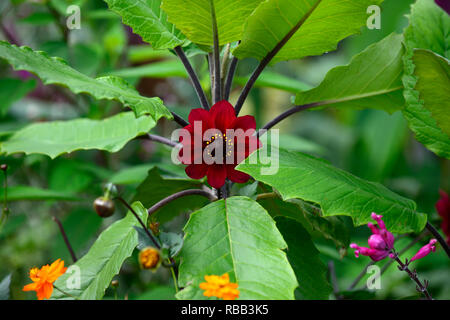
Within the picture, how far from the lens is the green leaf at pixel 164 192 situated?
0.65 metres

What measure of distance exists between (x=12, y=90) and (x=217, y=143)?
2.44 feet

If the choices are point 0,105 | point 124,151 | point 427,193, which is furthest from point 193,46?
point 427,193

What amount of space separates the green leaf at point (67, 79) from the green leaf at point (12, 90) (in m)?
0.62

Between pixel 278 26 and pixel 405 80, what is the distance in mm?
178

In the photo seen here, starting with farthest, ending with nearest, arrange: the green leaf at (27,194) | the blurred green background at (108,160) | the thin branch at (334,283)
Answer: the blurred green background at (108,160)
the green leaf at (27,194)
the thin branch at (334,283)

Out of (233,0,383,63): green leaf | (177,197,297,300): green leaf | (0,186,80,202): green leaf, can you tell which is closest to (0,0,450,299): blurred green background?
(0,186,80,202): green leaf

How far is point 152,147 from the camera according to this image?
1.56 metres

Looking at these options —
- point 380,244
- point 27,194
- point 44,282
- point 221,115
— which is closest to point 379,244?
point 380,244

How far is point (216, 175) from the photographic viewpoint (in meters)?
0.53

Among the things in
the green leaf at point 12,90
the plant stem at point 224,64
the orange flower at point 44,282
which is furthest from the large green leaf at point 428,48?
the green leaf at point 12,90

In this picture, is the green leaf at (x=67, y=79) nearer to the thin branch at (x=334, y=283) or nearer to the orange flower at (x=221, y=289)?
the orange flower at (x=221, y=289)

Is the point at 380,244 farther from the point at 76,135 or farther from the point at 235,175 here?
the point at 76,135

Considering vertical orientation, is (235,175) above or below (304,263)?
above
